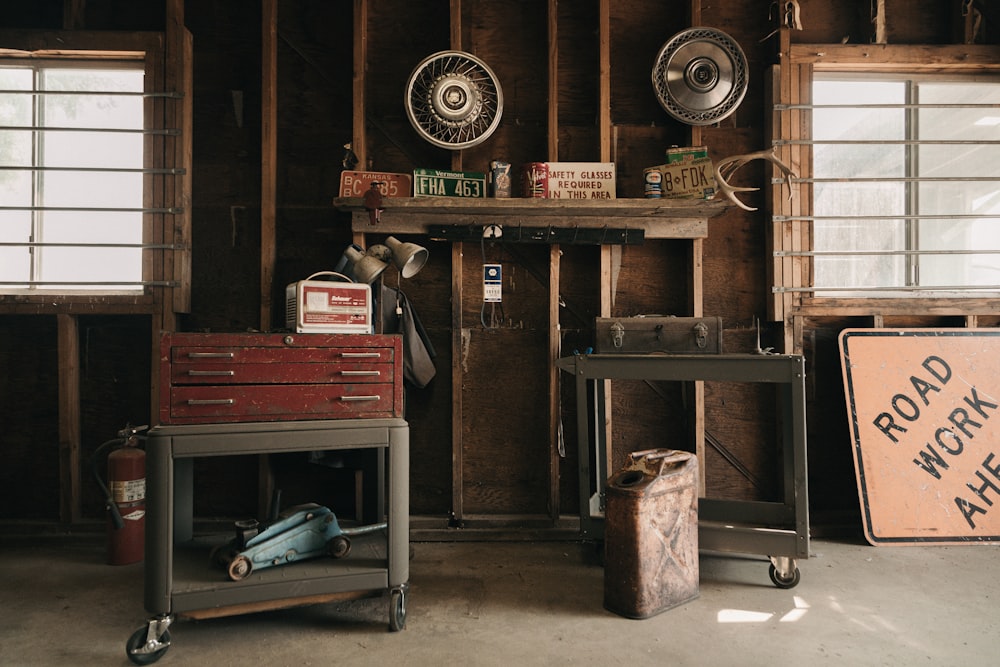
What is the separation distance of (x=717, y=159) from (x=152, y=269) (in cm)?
314

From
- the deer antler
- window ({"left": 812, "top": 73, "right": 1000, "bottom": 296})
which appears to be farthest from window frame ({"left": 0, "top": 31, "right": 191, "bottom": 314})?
window ({"left": 812, "top": 73, "right": 1000, "bottom": 296})

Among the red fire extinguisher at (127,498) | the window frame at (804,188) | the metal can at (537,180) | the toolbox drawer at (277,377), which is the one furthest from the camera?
the window frame at (804,188)

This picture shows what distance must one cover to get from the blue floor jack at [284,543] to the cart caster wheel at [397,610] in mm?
271

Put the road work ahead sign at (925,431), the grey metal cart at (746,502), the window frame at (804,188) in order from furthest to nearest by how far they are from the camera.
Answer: the window frame at (804,188), the road work ahead sign at (925,431), the grey metal cart at (746,502)

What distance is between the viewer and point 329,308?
89.8 inches

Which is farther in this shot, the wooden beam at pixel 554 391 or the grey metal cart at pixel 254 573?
the wooden beam at pixel 554 391

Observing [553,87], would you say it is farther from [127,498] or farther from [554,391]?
[127,498]

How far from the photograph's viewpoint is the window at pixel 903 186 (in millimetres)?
3410

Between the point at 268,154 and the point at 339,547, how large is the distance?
2073 mm

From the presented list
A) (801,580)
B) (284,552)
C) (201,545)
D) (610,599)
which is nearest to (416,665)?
(284,552)

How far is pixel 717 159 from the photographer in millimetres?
3373

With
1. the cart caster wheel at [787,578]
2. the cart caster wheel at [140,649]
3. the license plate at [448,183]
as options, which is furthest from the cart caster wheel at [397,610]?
the license plate at [448,183]

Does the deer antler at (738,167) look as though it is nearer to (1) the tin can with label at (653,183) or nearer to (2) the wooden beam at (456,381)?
(1) the tin can with label at (653,183)

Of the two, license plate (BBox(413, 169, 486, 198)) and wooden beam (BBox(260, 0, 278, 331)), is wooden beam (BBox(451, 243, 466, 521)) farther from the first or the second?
Result: wooden beam (BBox(260, 0, 278, 331))
